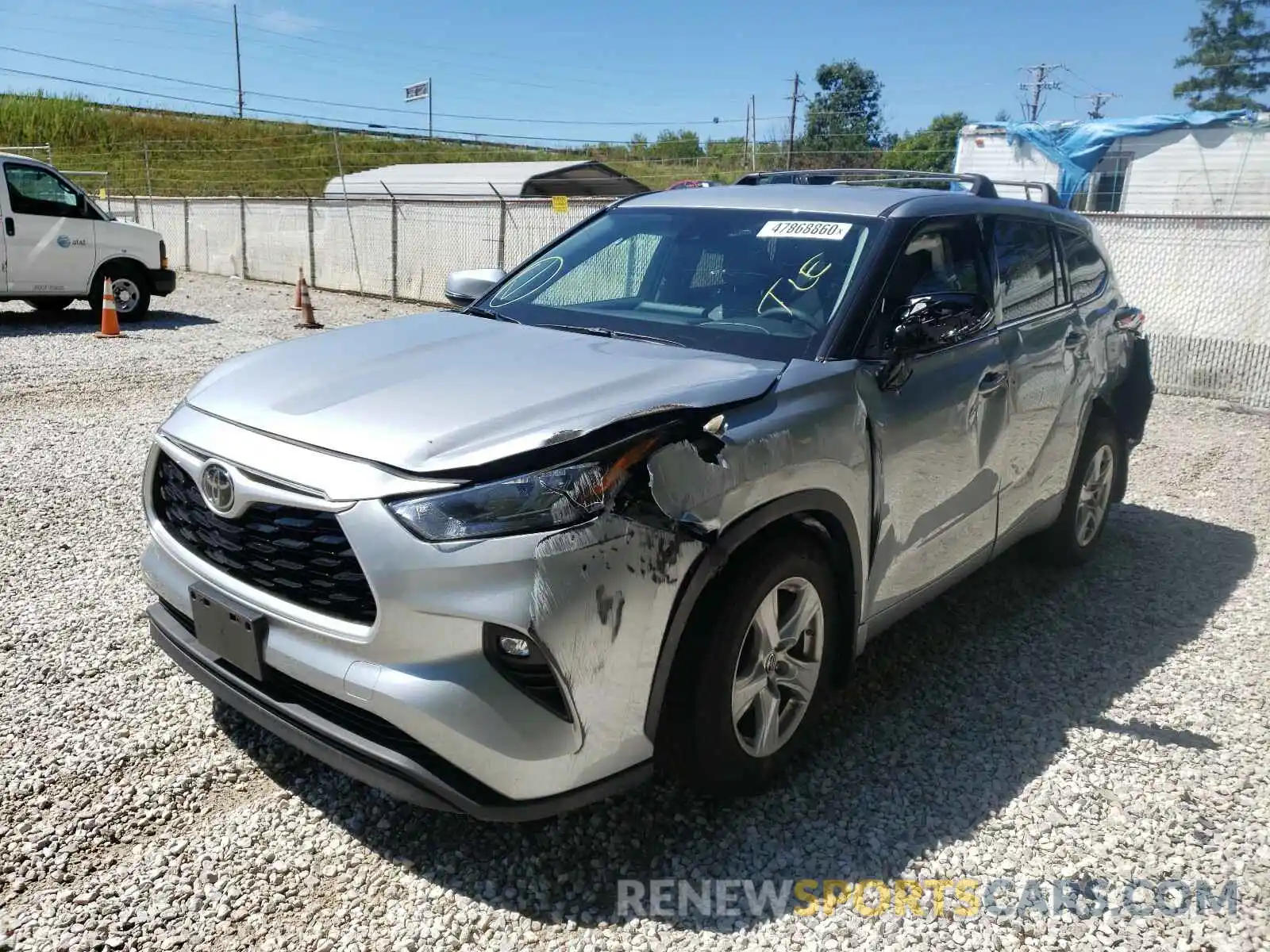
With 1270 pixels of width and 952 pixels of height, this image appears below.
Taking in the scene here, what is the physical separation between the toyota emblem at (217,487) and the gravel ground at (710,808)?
3.11ft

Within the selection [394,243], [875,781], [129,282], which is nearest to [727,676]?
[875,781]

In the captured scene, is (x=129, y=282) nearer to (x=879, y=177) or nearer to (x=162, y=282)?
(x=162, y=282)

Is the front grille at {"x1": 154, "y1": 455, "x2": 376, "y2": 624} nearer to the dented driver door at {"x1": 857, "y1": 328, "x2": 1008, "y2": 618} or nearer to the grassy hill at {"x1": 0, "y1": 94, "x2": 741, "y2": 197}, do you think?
the dented driver door at {"x1": 857, "y1": 328, "x2": 1008, "y2": 618}

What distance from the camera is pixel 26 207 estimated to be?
473 inches

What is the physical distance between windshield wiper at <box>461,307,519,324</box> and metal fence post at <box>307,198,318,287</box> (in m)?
16.8

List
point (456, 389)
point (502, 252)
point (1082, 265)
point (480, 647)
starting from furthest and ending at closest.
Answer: point (502, 252) → point (1082, 265) → point (456, 389) → point (480, 647)

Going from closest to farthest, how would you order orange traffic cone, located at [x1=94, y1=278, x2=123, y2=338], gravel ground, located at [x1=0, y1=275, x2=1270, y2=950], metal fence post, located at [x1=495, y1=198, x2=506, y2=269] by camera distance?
gravel ground, located at [x1=0, y1=275, x2=1270, y2=950] → orange traffic cone, located at [x1=94, y1=278, x2=123, y2=338] → metal fence post, located at [x1=495, y1=198, x2=506, y2=269]

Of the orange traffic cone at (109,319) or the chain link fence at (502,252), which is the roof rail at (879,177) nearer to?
the chain link fence at (502,252)

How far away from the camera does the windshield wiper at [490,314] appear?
3685mm

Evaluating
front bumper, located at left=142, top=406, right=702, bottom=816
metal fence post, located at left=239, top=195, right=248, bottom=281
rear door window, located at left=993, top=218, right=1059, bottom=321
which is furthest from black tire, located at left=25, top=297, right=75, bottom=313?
front bumper, located at left=142, top=406, right=702, bottom=816

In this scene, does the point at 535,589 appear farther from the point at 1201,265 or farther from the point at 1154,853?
the point at 1201,265

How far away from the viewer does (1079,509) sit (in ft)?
15.8

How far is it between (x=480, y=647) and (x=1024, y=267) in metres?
3.12

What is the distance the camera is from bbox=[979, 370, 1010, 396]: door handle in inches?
143
